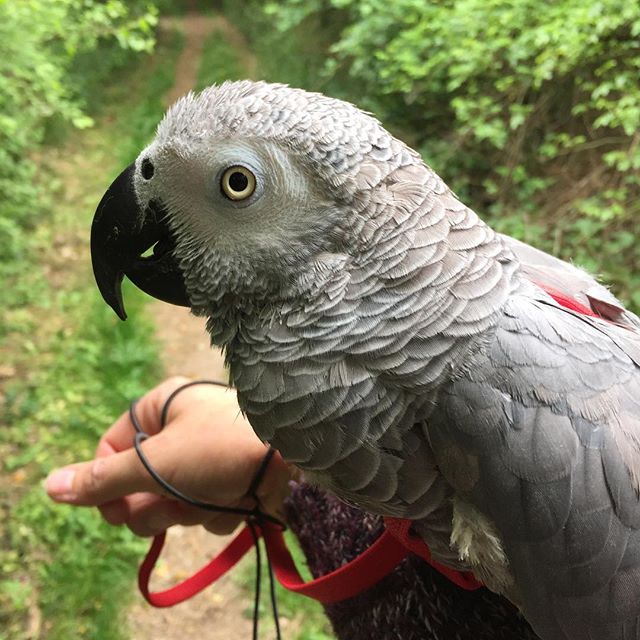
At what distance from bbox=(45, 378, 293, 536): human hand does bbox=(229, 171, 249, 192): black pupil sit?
56cm

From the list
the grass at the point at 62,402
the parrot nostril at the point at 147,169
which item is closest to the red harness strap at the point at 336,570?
the parrot nostril at the point at 147,169

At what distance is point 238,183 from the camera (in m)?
0.76

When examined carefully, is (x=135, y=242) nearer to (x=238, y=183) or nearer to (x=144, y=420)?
(x=238, y=183)

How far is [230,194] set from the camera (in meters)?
0.76

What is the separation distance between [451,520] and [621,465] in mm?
237

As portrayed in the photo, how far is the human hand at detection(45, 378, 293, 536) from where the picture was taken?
118 cm

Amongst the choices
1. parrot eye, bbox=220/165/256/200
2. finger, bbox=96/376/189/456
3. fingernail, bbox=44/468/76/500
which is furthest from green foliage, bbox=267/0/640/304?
fingernail, bbox=44/468/76/500

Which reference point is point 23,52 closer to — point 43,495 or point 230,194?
point 43,495

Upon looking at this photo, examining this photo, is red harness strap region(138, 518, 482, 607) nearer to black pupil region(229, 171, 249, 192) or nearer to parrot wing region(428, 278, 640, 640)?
parrot wing region(428, 278, 640, 640)

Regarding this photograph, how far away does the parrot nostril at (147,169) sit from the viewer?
0.83 meters

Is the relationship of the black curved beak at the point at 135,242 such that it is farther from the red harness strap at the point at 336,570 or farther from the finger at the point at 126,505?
the finger at the point at 126,505

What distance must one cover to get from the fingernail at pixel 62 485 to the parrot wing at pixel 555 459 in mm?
923

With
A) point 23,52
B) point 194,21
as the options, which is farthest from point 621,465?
point 194,21

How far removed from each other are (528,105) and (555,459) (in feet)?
8.23
